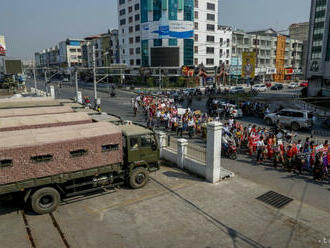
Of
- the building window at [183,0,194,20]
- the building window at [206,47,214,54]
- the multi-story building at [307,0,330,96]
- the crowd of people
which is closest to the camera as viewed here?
the crowd of people

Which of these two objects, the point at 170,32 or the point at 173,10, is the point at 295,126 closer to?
the point at 170,32

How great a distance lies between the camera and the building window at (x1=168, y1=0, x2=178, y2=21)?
2500 inches

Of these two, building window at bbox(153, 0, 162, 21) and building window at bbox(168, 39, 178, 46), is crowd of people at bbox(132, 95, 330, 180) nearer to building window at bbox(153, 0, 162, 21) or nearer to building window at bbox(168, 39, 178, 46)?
building window at bbox(168, 39, 178, 46)

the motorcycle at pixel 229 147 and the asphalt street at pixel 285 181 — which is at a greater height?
the motorcycle at pixel 229 147

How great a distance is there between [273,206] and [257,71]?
80.1m

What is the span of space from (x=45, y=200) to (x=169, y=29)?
6106 cm

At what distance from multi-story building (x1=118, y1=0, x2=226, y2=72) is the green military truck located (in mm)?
55679

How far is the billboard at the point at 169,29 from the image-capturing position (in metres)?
64.6

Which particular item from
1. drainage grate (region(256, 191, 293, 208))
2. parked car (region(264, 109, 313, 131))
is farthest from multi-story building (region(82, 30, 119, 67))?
drainage grate (region(256, 191, 293, 208))

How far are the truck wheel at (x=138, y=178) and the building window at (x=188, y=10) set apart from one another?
199 ft

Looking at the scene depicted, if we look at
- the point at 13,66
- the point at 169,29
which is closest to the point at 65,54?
the point at 13,66

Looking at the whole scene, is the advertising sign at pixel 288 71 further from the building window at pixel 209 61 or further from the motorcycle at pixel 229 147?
the motorcycle at pixel 229 147

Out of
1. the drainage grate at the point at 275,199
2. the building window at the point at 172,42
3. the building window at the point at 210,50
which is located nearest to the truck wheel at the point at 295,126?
the drainage grate at the point at 275,199

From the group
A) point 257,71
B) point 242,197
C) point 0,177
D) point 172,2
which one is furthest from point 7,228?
point 257,71
